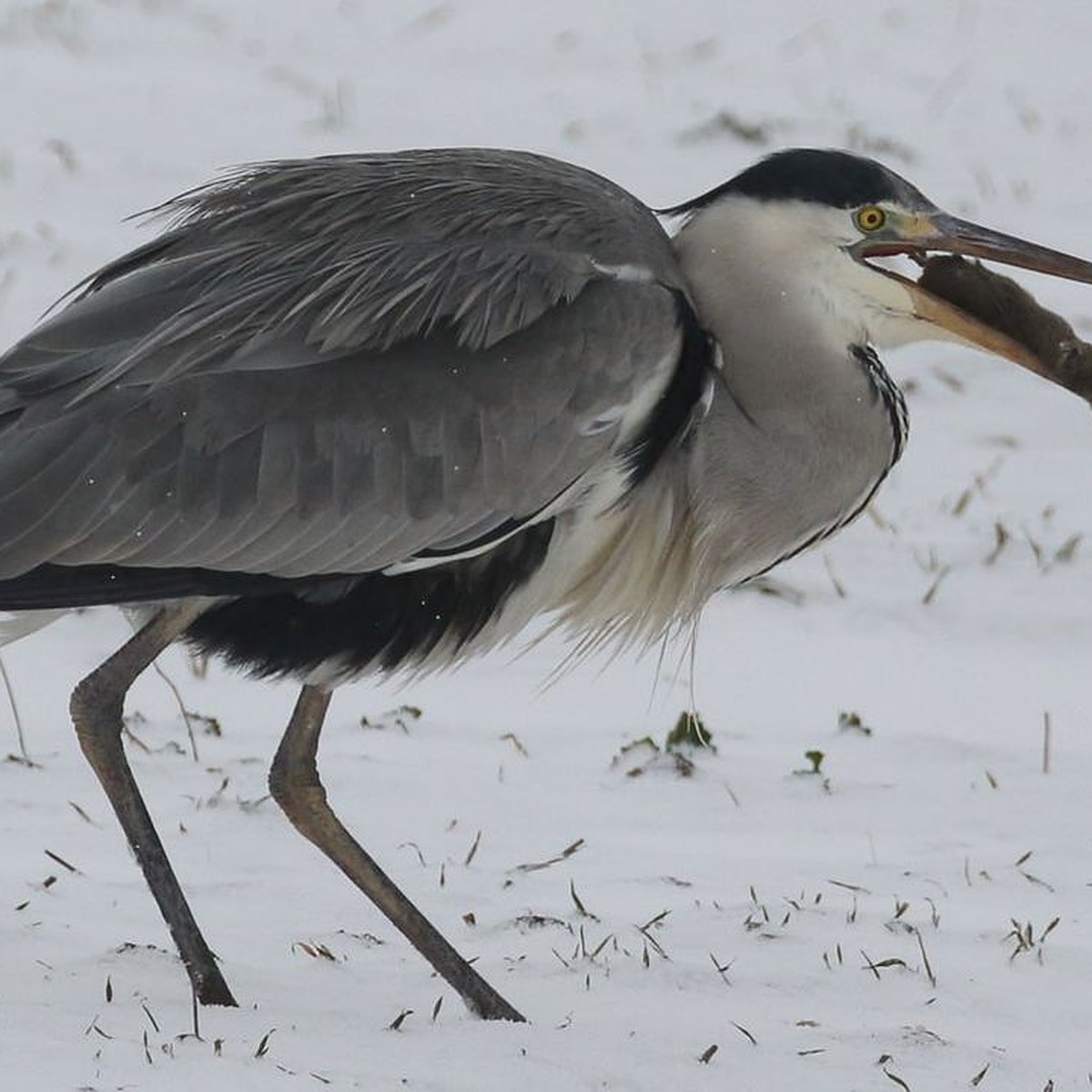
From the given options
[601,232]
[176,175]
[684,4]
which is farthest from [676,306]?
[684,4]

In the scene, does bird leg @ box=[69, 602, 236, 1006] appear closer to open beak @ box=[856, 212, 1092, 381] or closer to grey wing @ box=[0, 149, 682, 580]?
grey wing @ box=[0, 149, 682, 580]

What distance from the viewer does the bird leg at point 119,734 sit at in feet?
15.4

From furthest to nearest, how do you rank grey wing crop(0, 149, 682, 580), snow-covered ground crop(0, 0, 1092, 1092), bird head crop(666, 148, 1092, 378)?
bird head crop(666, 148, 1092, 378)
grey wing crop(0, 149, 682, 580)
snow-covered ground crop(0, 0, 1092, 1092)

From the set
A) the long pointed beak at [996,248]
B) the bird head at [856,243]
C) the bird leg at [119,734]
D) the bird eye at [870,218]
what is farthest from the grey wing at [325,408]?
the long pointed beak at [996,248]

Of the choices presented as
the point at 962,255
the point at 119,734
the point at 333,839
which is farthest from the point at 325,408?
the point at 962,255

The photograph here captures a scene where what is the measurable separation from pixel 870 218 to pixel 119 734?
68.4 inches

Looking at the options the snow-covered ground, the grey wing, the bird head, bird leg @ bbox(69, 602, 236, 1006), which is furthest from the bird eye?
bird leg @ bbox(69, 602, 236, 1006)

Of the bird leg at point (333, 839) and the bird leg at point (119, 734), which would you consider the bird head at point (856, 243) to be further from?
the bird leg at point (119, 734)

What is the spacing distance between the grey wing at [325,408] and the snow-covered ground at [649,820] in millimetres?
775

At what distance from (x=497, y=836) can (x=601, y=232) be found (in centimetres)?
140

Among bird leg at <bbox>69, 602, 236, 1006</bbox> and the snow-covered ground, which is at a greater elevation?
bird leg at <bbox>69, 602, 236, 1006</bbox>

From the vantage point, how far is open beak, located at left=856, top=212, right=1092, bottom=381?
5145mm

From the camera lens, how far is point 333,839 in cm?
502

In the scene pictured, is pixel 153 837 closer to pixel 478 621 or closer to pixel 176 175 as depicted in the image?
pixel 478 621
